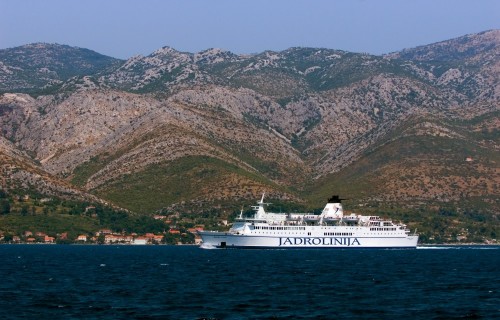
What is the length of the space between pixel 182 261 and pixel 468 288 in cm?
7589

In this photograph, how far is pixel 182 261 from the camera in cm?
17825

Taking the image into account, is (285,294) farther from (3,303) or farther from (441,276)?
(441,276)

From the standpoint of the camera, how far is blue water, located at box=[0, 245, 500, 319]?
3356 inches

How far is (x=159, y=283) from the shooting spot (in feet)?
388

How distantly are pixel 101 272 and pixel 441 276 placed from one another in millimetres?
46263

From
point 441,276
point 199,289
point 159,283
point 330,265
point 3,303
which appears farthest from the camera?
point 330,265

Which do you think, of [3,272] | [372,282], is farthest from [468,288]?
[3,272]

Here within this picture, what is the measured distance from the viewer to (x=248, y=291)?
106375mm

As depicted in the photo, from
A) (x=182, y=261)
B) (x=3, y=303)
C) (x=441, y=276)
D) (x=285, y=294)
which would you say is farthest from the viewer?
(x=182, y=261)

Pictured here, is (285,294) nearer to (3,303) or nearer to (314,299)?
(314,299)

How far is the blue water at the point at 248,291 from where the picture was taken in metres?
85.2

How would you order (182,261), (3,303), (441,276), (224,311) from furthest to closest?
1. (182,261)
2. (441,276)
3. (3,303)
4. (224,311)

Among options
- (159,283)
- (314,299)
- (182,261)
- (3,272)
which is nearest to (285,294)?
(314,299)

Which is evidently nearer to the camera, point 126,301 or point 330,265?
point 126,301
